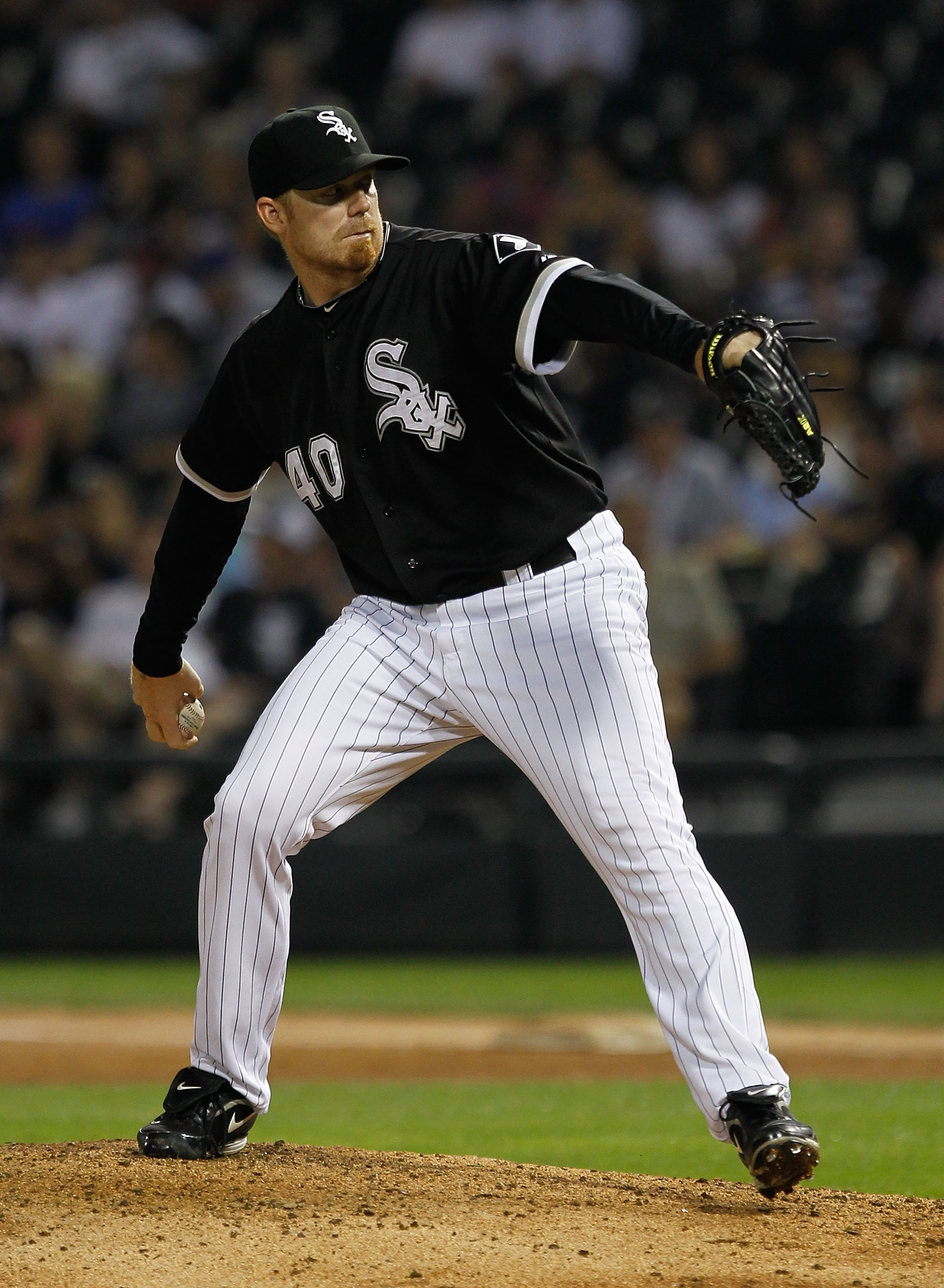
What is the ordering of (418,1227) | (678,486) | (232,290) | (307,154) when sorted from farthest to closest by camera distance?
(232,290) < (678,486) < (307,154) < (418,1227)

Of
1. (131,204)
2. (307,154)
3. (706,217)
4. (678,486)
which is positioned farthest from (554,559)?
(131,204)

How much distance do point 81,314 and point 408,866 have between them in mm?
4467

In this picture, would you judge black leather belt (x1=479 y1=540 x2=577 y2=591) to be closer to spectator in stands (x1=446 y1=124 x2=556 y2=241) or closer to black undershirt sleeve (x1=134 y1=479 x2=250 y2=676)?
black undershirt sleeve (x1=134 y1=479 x2=250 y2=676)

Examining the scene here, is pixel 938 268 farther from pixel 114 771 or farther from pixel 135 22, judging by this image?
pixel 135 22

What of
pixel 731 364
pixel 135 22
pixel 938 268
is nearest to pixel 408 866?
pixel 938 268

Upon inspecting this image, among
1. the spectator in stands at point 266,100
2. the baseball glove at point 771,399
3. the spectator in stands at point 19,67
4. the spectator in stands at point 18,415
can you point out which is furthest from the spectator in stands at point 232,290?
the baseball glove at point 771,399

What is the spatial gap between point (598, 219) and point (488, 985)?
14.9 ft

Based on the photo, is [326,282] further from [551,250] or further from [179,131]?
[179,131]

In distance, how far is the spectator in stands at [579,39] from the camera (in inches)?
423

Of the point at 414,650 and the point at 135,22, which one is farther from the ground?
the point at 135,22

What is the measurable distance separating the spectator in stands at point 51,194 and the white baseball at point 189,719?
811 cm

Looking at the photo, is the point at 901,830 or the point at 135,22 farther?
the point at 135,22

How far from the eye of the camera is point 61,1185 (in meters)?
3.05

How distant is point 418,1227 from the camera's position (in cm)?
283
